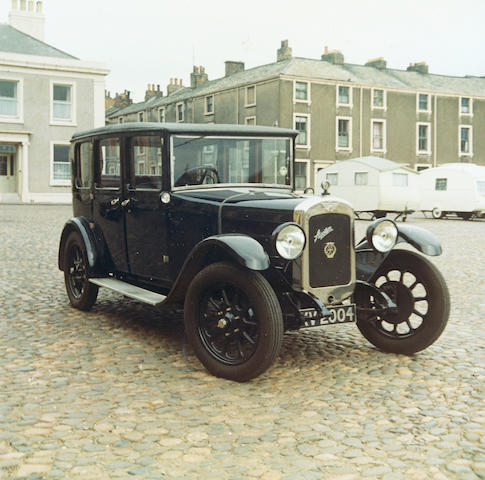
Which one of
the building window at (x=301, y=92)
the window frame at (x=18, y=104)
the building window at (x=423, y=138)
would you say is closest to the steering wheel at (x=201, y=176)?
the window frame at (x=18, y=104)

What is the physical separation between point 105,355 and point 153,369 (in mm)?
560

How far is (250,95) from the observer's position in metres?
43.1

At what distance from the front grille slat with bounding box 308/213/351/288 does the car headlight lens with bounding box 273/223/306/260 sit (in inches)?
8.6

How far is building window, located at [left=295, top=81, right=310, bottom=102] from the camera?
41316 millimetres

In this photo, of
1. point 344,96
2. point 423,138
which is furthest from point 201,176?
point 423,138

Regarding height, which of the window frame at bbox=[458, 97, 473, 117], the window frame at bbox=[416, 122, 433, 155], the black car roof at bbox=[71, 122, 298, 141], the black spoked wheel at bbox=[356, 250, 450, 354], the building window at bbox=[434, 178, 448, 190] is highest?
the window frame at bbox=[458, 97, 473, 117]

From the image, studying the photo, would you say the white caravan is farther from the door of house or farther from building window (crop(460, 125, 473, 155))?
the door of house

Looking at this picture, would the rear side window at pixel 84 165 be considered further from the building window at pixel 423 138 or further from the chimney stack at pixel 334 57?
the building window at pixel 423 138

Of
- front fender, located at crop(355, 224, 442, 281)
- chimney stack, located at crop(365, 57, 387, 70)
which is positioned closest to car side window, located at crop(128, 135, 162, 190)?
front fender, located at crop(355, 224, 442, 281)

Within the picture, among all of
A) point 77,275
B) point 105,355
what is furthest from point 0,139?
point 105,355

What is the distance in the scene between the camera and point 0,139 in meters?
32.9

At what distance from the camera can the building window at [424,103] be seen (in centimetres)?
4574

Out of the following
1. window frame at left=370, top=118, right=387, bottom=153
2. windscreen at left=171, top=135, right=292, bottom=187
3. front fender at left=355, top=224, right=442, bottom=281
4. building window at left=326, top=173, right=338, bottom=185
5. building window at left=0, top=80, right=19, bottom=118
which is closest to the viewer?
front fender at left=355, top=224, right=442, bottom=281

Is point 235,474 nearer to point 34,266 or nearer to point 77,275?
point 77,275
